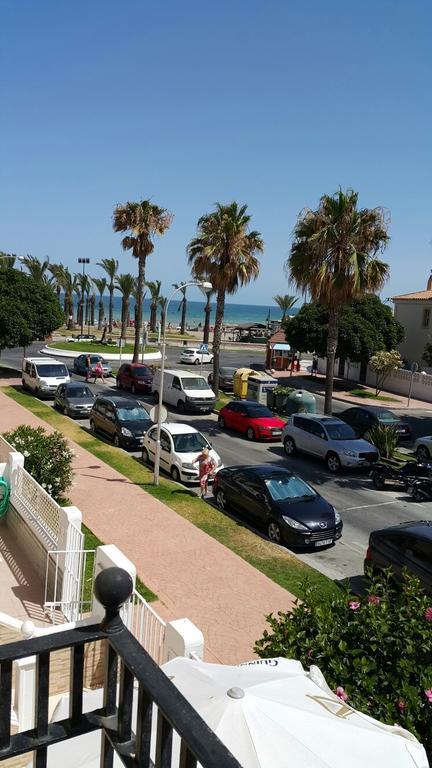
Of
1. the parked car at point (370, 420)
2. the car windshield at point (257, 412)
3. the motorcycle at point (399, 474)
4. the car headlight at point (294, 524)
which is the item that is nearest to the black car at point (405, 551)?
the car headlight at point (294, 524)

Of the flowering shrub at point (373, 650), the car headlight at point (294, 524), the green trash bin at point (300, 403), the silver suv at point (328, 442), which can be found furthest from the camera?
the green trash bin at point (300, 403)

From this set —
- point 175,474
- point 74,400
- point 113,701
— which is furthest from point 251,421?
point 113,701

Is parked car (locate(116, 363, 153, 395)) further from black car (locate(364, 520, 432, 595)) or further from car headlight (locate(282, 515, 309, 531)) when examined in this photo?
black car (locate(364, 520, 432, 595))

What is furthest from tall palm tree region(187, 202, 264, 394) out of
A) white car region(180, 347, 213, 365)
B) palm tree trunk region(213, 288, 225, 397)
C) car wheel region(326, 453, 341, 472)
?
white car region(180, 347, 213, 365)

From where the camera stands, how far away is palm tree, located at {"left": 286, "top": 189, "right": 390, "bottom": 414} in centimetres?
2288

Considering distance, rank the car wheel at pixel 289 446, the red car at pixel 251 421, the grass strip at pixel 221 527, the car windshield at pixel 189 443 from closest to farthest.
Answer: the grass strip at pixel 221 527
the car windshield at pixel 189 443
the car wheel at pixel 289 446
the red car at pixel 251 421

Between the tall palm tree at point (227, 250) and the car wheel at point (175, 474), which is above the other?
the tall palm tree at point (227, 250)

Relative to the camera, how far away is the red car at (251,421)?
974 inches

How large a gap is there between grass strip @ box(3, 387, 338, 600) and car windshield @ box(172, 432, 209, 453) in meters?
1.07

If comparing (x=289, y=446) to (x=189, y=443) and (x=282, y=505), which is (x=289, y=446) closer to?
(x=189, y=443)

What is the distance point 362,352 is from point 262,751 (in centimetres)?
3863

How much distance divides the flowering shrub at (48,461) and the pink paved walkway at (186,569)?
82 centimetres

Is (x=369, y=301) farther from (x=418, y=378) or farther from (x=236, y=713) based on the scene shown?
(x=236, y=713)

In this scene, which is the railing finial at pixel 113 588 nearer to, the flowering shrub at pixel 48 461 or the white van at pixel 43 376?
the flowering shrub at pixel 48 461
